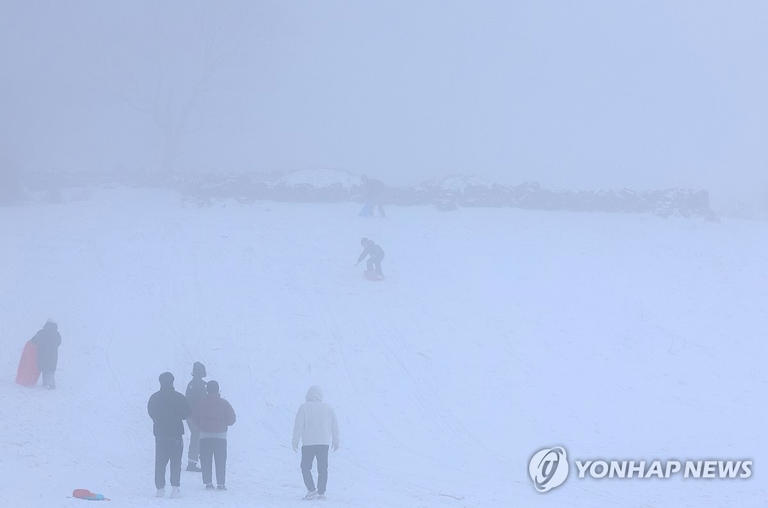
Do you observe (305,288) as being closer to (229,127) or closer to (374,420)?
(374,420)

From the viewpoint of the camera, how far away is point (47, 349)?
19.5 m

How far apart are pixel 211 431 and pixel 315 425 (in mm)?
1485

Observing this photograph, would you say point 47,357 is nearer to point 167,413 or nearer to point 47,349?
point 47,349

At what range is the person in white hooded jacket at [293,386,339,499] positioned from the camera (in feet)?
43.5

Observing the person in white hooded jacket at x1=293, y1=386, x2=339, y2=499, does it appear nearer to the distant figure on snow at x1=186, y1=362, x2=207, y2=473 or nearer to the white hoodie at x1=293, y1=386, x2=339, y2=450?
the white hoodie at x1=293, y1=386, x2=339, y2=450

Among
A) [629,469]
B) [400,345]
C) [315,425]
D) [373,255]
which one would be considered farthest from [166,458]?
[373,255]

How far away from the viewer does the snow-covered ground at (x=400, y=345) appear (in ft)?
50.9

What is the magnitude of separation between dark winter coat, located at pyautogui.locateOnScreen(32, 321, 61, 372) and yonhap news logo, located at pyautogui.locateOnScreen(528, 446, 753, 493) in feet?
31.8

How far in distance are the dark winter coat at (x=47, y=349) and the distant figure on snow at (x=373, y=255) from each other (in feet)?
31.3

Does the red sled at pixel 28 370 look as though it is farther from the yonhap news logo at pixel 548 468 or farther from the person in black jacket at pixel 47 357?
the yonhap news logo at pixel 548 468

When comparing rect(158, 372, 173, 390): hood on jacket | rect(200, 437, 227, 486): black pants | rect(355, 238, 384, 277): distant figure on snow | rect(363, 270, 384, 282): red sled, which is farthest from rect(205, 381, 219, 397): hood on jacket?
rect(363, 270, 384, 282): red sled

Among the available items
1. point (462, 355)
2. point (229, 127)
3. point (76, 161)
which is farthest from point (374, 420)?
point (229, 127)

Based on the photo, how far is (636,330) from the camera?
23578 millimetres

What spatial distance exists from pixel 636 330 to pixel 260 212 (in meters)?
15.5
